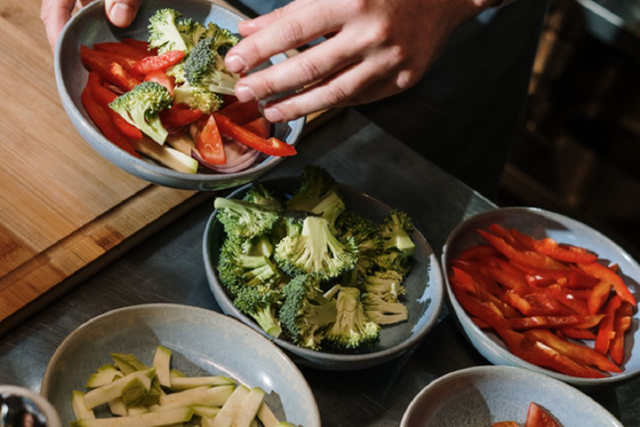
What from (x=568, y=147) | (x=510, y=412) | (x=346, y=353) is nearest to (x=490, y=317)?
(x=510, y=412)

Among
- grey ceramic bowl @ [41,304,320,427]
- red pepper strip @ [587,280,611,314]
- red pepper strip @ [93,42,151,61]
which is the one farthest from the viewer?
red pepper strip @ [587,280,611,314]

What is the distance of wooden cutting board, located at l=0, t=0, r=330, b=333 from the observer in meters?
1.32

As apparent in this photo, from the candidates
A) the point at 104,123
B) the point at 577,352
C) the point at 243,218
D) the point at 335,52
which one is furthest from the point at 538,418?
the point at 104,123

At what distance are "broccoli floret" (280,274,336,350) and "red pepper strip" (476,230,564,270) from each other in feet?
1.66

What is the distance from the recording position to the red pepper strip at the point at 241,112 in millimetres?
1352

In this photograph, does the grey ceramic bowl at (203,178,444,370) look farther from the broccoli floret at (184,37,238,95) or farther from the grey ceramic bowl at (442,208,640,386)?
the broccoli floret at (184,37,238,95)

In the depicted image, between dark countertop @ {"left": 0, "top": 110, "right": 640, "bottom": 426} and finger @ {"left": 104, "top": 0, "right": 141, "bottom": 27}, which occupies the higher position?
finger @ {"left": 104, "top": 0, "right": 141, "bottom": 27}

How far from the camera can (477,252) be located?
1.59 m

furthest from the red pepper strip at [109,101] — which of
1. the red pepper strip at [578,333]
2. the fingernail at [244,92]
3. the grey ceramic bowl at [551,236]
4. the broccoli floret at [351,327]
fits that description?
the red pepper strip at [578,333]

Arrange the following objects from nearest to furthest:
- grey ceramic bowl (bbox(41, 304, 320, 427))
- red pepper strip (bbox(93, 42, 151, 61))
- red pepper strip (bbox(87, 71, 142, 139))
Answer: grey ceramic bowl (bbox(41, 304, 320, 427)) < red pepper strip (bbox(87, 71, 142, 139)) < red pepper strip (bbox(93, 42, 151, 61))

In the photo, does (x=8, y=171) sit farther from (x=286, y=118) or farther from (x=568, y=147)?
(x=568, y=147)

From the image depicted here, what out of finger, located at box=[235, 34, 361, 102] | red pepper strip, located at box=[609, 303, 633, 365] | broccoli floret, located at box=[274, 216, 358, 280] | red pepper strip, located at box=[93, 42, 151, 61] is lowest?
red pepper strip, located at box=[609, 303, 633, 365]

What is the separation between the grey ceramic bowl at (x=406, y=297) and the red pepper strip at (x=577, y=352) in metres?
0.25

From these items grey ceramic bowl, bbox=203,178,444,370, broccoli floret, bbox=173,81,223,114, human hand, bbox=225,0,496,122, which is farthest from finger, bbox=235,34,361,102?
grey ceramic bowl, bbox=203,178,444,370
